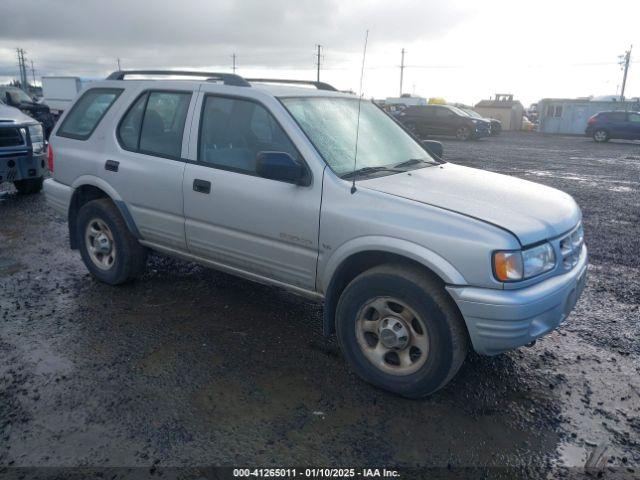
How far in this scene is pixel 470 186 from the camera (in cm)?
370

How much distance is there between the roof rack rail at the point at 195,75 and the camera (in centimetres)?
415

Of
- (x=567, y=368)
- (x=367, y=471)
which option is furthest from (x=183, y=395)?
(x=567, y=368)

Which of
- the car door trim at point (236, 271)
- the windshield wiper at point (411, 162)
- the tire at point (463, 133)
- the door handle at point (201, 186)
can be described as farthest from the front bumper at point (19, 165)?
the tire at point (463, 133)

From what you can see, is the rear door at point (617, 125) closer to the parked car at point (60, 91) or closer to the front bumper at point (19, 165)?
the front bumper at point (19, 165)

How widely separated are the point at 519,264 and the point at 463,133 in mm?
25929

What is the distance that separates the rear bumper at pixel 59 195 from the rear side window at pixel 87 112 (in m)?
0.48

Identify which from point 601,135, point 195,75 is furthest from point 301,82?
point 601,135

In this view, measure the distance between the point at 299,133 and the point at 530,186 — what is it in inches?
69.4

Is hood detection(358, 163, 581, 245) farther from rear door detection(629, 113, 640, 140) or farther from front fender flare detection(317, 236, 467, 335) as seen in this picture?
rear door detection(629, 113, 640, 140)

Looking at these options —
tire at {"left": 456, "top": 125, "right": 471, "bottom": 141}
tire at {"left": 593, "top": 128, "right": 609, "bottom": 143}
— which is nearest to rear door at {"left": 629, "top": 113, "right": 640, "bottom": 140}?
tire at {"left": 593, "top": 128, "right": 609, "bottom": 143}

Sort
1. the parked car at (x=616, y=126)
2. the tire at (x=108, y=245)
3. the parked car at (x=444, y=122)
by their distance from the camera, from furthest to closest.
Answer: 1. the parked car at (x=444, y=122)
2. the parked car at (x=616, y=126)
3. the tire at (x=108, y=245)

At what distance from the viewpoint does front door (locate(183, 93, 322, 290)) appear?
3590mm

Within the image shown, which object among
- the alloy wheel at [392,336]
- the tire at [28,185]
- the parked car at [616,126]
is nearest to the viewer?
the alloy wheel at [392,336]

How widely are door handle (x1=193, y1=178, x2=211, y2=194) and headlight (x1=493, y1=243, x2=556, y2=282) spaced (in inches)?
84.6
